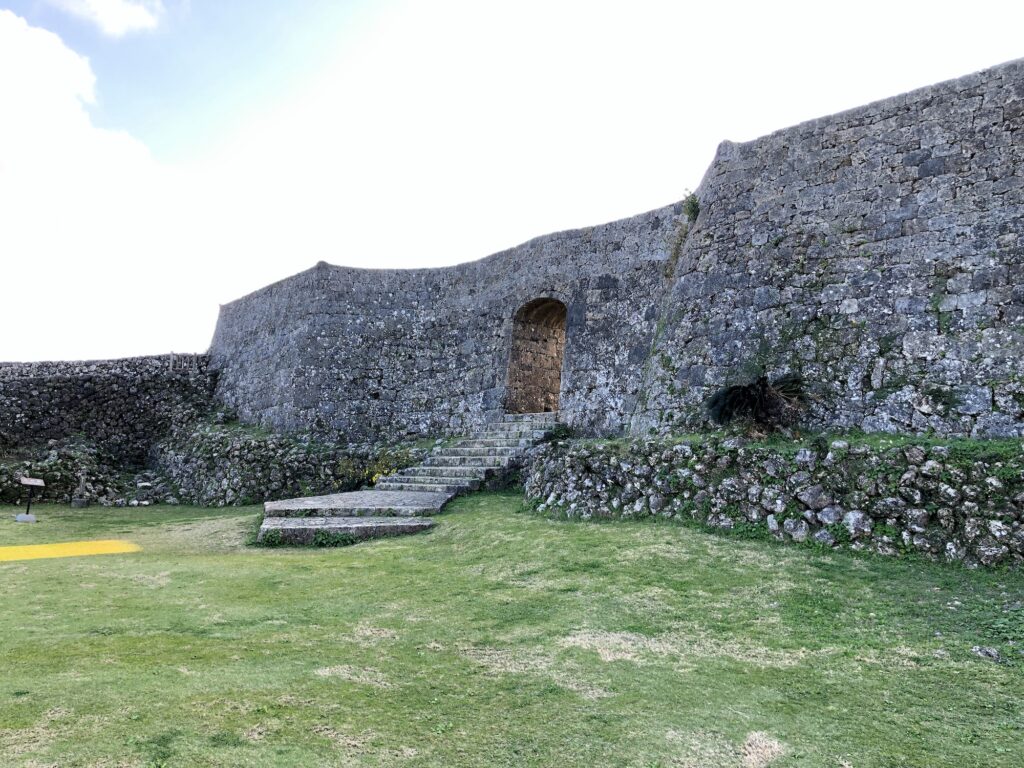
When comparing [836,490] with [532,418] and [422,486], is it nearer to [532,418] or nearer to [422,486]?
[422,486]

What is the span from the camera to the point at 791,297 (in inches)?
297

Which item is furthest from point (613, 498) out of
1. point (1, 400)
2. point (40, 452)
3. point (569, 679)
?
point (1, 400)

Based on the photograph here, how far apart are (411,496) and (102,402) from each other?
10.6 meters

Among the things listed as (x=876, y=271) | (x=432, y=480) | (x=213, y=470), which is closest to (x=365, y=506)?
(x=432, y=480)

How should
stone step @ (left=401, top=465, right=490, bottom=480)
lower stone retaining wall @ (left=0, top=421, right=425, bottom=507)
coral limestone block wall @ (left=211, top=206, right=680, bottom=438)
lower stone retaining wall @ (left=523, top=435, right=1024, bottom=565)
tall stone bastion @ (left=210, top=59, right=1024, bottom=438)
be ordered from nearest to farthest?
lower stone retaining wall @ (left=523, top=435, right=1024, bottom=565)
tall stone bastion @ (left=210, top=59, right=1024, bottom=438)
stone step @ (left=401, top=465, right=490, bottom=480)
coral limestone block wall @ (left=211, top=206, right=680, bottom=438)
lower stone retaining wall @ (left=0, top=421, right=425, bottom=507)

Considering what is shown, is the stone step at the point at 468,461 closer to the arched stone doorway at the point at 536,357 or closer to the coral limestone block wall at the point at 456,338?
the coral limestone block wall at the point at 456,338

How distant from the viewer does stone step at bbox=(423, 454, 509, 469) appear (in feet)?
31.6

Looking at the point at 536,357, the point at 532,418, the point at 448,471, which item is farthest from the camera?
the point at 536,357

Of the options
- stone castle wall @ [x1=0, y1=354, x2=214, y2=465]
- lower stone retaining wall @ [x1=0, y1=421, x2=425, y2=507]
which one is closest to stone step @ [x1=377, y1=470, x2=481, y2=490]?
lower stone retaining wall @ [x1=0, y1=421, x2=425, y2=507]

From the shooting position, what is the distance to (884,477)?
17.6 ft

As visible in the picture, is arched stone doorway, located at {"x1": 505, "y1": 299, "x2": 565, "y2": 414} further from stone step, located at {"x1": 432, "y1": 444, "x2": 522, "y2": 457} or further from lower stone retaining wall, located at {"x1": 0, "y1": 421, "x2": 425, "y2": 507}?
lower stone retaining wall, located at {"x1": 0, "y1": 421, "x2": 425, "y2": 507}

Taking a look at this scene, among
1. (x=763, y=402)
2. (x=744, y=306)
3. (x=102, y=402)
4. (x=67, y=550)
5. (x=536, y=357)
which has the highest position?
(x=744, y=306)

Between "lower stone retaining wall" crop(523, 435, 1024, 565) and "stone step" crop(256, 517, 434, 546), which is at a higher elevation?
"lower stone retaining wall" crop(523, 435, 1024, 565)

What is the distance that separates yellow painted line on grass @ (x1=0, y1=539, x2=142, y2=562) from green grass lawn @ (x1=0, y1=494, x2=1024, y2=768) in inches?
41.2
